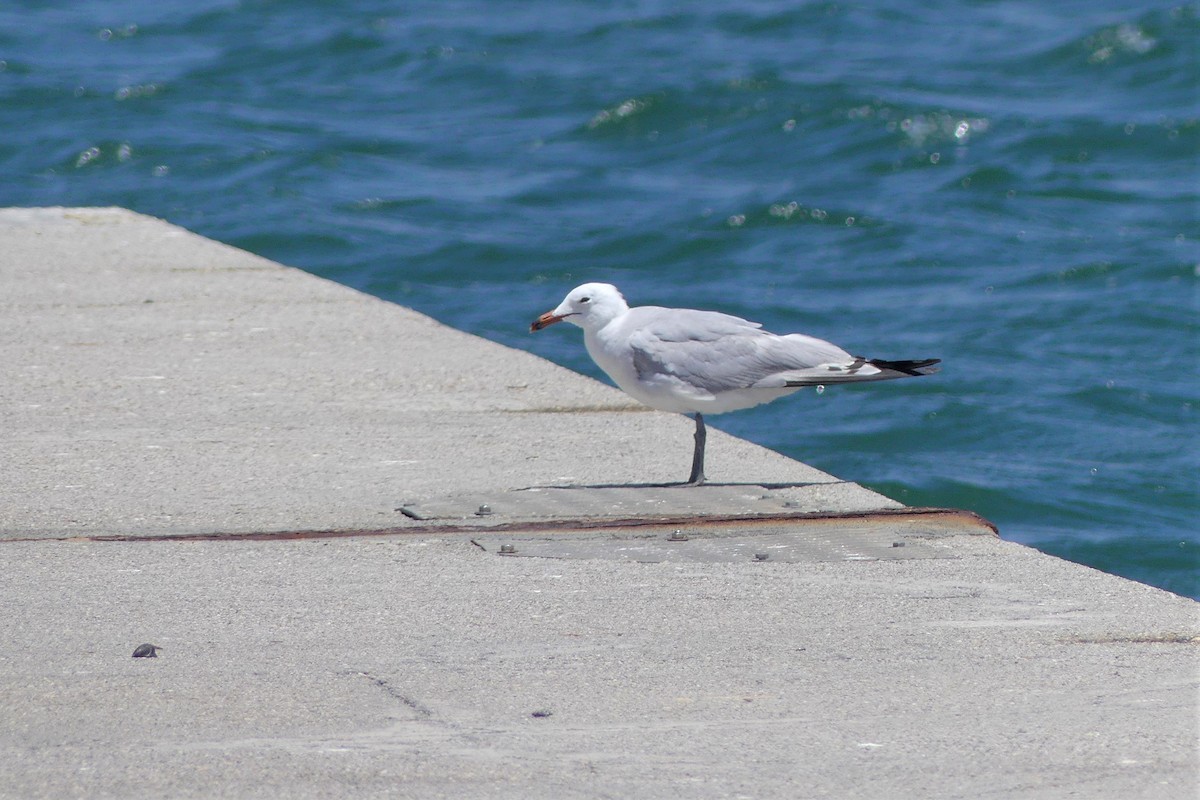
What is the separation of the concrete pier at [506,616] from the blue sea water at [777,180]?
33.9 inches

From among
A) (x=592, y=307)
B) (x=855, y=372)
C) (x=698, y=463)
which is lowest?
(x=698, y=463)

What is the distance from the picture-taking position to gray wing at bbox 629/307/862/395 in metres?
5.15

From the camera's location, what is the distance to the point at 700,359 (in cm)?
518

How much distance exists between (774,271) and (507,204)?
2.76 m

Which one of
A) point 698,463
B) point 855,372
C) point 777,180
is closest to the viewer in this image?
point 698,463

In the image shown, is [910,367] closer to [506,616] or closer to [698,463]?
[698,463]

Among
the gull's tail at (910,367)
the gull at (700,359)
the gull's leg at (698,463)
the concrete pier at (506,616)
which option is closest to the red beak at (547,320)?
the gull at (700,359)

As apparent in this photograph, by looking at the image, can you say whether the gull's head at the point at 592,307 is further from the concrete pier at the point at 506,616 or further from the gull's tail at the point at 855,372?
the gull's tail at the point at 855,372

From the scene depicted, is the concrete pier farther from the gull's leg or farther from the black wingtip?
the black wingtip

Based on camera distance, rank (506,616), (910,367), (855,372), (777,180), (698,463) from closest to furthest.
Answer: (506,616) < (698,463) < (910,367) < (855,372) < (777,180)

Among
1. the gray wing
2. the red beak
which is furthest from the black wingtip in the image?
the red beak

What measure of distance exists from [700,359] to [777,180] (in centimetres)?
1081

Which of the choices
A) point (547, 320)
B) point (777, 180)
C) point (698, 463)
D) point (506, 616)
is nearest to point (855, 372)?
point (698, 463)

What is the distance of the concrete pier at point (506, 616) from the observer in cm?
306
